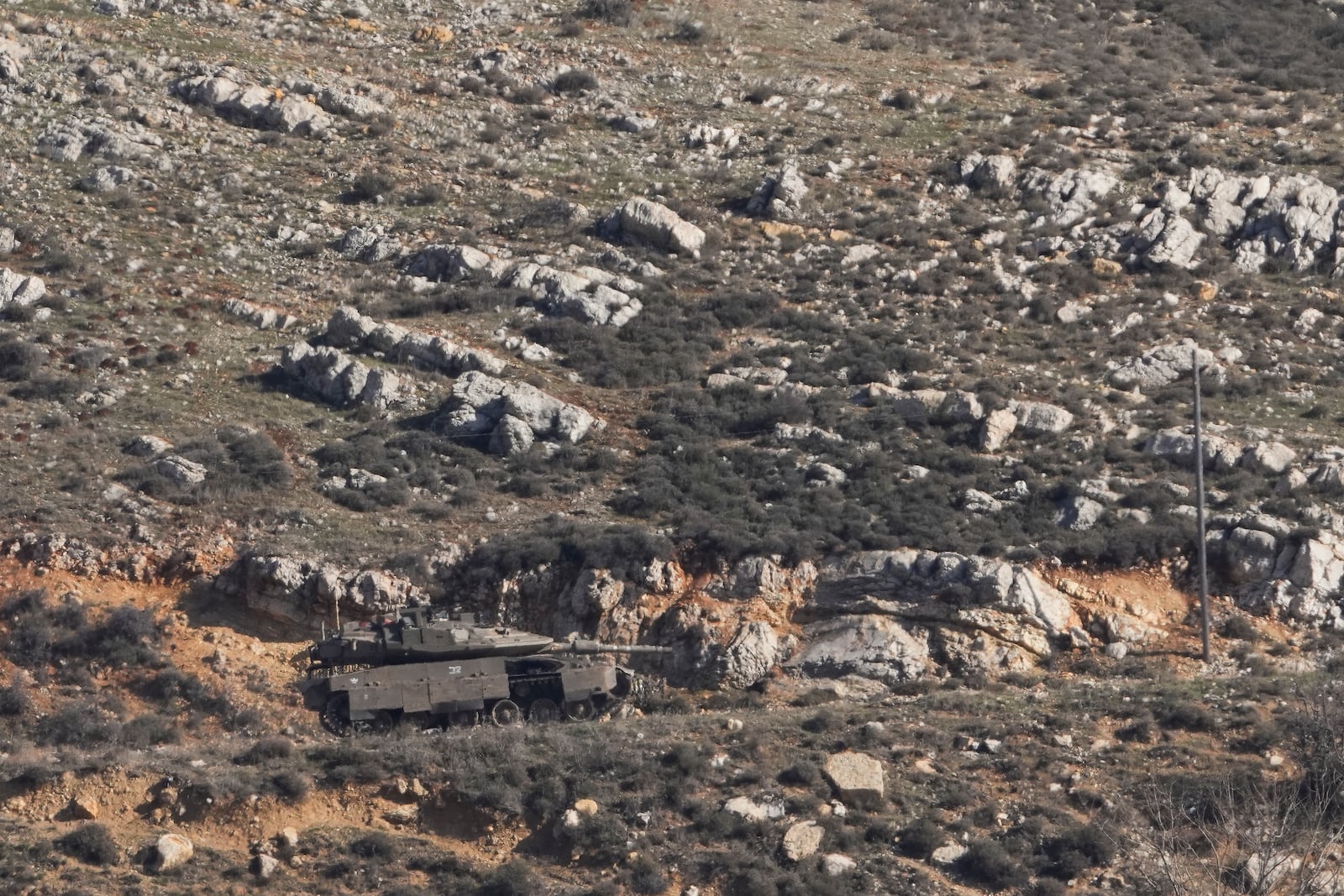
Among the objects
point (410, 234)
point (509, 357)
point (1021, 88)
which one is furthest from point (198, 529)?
point (1021, 88)

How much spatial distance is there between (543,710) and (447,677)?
2.04 meters

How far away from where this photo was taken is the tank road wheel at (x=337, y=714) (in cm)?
3133

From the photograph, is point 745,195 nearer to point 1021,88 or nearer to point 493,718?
point 1021,88

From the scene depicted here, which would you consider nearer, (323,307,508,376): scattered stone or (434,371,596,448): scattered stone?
(434,371,596,448): scattered stone

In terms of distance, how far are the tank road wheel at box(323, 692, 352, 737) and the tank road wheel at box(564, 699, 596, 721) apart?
4.18m

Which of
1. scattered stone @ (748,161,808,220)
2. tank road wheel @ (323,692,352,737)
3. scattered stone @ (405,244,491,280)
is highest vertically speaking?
scattered stone @ (748,161,808,220)

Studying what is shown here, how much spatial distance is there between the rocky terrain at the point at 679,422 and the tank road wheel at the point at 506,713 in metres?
2.43

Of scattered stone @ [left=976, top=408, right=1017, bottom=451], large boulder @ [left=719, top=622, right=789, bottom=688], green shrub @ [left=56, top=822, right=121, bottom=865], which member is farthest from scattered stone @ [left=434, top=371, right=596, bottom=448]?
green shrub @ [left=56, top=822, right=121, bottom=865]

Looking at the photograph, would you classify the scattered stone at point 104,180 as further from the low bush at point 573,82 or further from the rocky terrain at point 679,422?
the low bush at point 573,82

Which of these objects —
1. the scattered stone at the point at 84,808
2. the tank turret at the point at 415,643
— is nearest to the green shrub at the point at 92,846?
the scattered stone at the point at 84,808

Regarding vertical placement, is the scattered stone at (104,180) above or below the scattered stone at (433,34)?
below

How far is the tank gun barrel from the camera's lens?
3256cm

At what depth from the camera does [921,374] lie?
42875 millimetres

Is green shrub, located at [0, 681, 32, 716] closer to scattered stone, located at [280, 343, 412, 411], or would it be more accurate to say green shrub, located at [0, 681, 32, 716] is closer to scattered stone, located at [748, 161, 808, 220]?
scattered stone, located at [280, 343, 412, 411]
